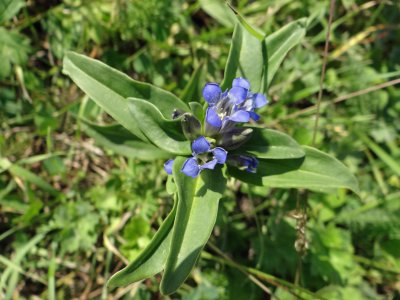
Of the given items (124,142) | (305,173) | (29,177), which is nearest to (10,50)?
(29,177)

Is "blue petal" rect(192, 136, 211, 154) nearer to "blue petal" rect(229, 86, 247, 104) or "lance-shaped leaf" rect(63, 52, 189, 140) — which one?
"blue petal" rect(229, 86, 247, 104)

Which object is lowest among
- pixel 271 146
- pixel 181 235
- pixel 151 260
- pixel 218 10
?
pixel 151 260

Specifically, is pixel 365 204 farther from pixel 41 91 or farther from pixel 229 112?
pixel 41 91

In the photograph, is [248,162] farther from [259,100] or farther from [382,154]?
[382,154]

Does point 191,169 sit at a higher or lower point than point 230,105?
lower

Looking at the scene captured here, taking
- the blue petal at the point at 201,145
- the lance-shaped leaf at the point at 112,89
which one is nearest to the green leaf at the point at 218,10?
the lance-shaped leaf at the point at 112,89

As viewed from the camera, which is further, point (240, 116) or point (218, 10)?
point (218, 10)
